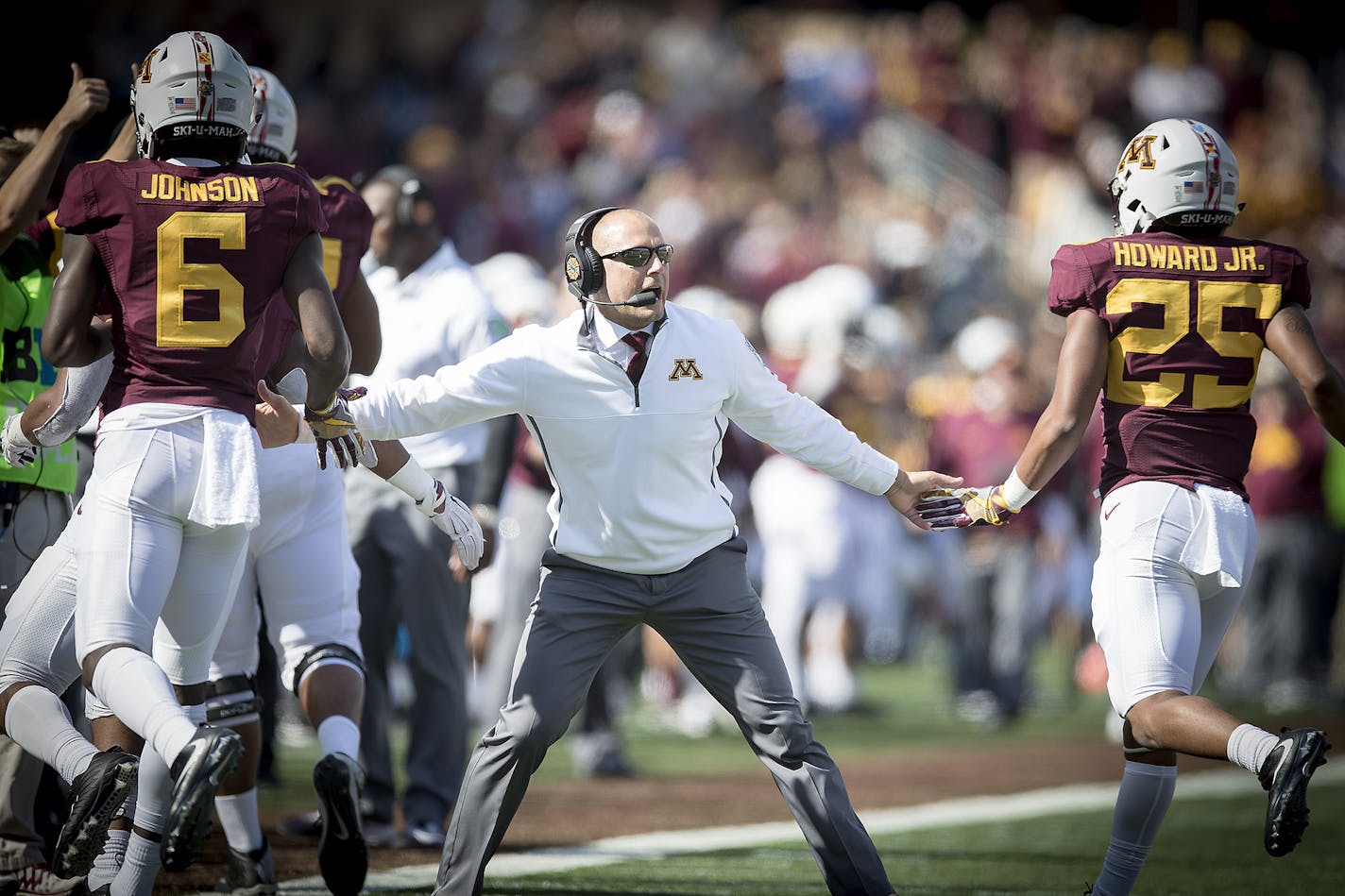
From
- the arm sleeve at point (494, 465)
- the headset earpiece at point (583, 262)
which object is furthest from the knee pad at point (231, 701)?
the arm sleeve at point (494, 465)

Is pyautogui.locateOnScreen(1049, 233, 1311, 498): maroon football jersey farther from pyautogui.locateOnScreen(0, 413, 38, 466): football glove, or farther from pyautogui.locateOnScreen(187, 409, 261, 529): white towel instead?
pyautogui.locateOnScreen(0, 413, 38, 466): football glove

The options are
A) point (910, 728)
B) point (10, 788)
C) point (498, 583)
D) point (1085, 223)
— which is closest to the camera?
point (10, 788)

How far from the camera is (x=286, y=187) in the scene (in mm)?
4469

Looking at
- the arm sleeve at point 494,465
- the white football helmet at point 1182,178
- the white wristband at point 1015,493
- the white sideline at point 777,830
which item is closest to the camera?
the white football helmet at point 1182,178

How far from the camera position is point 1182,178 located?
16.1 feet

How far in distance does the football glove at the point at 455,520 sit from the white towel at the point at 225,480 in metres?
0.70

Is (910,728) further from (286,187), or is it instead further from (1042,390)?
(286,187)

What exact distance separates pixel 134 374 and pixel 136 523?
15.4 inches

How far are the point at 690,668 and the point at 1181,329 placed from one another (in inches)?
64.8

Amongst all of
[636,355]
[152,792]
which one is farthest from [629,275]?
[152,792]

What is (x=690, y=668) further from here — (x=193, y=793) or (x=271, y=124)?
(x=271, y=124)

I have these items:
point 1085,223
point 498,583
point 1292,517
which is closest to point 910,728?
point 498,583

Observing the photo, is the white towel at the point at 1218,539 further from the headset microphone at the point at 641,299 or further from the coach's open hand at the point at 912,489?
the headset microphone at the point at 641,299

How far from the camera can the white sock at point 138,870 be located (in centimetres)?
462
